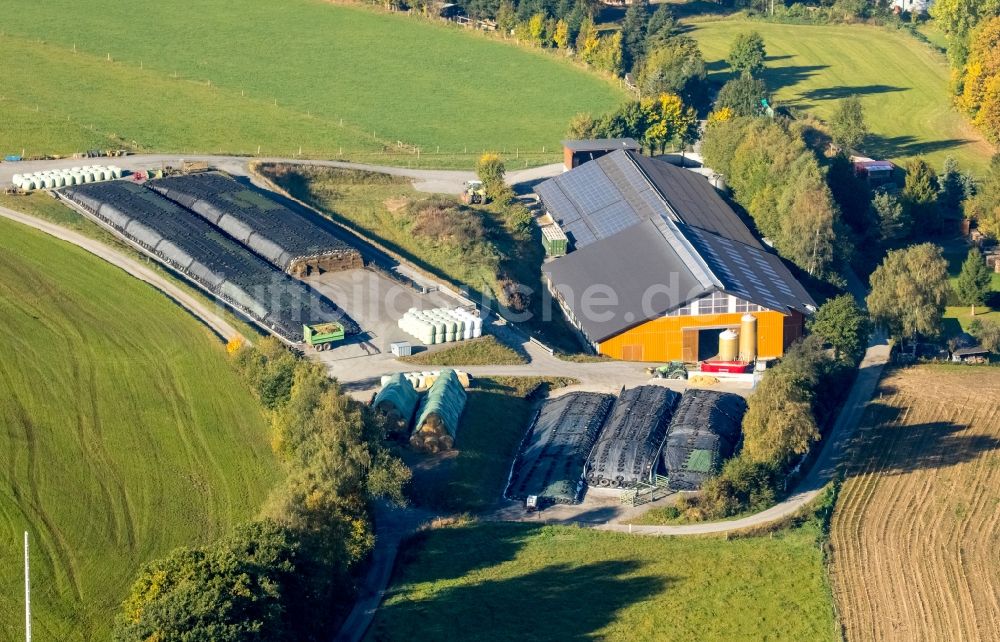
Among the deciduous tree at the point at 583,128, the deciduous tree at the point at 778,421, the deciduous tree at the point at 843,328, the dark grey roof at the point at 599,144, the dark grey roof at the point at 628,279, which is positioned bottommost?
the deciduous tree at the point at 778,421

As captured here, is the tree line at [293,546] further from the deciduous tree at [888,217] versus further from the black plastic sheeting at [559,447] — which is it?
the deciduous tree at [888,217]

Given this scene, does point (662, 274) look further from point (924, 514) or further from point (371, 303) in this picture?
point (924, 514)

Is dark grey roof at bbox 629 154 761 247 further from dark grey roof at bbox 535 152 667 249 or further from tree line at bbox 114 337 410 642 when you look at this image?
tree line at bbox 114 337 410 642

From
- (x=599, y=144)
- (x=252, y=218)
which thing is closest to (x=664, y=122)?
(x=599, y=144)

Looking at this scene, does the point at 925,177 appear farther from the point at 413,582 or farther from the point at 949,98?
the point at 413,582

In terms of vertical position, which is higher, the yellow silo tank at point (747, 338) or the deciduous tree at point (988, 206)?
the deciduous tree at point (988, 206)

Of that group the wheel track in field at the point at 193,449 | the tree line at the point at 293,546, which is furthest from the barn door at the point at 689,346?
the wheel track in field at the point at 193,449

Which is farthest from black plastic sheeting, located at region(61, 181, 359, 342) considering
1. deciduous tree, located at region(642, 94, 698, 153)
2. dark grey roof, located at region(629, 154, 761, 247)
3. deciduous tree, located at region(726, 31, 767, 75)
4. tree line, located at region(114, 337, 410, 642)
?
deciduous tree, located at region(726, 31, 767, 75)

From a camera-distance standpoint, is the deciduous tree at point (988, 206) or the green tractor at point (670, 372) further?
the deciduous tree at point (988, 206)
